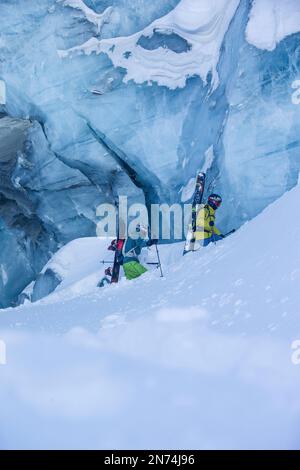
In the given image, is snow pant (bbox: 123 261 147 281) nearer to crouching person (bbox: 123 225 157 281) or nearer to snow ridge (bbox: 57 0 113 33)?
crouching person (bbox: 123 225 157 281)

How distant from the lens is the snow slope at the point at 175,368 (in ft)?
14.1

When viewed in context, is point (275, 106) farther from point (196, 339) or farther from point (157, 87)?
point (196, 339)

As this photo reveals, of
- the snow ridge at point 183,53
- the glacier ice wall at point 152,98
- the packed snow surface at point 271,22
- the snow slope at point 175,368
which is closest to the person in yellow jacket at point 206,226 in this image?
the glacier ice wall at point 152,98

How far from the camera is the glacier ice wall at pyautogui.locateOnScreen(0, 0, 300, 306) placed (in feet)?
33.7

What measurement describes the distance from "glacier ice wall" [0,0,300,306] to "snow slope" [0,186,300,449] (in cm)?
303

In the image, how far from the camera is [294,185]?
32.4ft

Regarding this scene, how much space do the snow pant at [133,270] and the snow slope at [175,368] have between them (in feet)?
10.3

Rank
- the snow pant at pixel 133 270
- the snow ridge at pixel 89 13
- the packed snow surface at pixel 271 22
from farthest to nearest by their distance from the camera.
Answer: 1. the snow ridge at pixel 89 13
2. the snow pant at pixel 133 270
3. the packed snow surface at pixel 271 22

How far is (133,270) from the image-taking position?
36.4 feet

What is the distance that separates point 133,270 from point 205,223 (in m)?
1.83

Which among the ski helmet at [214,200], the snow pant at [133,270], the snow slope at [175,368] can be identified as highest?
the ski helmet at [214,200]

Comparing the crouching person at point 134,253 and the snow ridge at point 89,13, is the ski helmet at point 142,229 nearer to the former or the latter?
the crouching person at point 134,253

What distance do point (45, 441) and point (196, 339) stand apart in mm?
1949

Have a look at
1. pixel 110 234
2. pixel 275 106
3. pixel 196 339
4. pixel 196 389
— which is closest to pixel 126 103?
pixel 110 234
